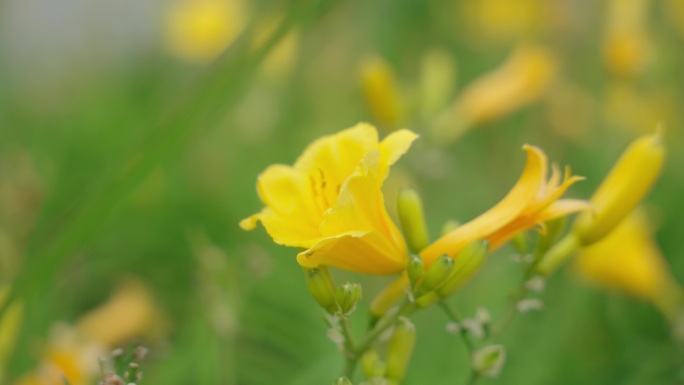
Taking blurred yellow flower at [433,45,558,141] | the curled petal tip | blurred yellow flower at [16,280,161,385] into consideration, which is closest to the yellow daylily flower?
the curled petal tip

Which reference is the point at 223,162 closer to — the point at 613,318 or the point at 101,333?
the point at 101,333

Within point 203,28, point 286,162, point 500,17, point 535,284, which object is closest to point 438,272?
point 535,284

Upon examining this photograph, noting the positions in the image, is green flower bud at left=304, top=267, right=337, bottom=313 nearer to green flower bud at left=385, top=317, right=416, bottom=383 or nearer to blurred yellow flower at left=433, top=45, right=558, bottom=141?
green flower bud at left=385, top=317, right=416, bottom=383

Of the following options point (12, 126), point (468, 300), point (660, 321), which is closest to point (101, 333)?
point (468, 300)

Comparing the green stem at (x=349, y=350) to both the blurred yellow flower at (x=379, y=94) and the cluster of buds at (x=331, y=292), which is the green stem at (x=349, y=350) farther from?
the blurred yellow flower at (x=379, y=94)

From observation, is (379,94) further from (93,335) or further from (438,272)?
(438,272)

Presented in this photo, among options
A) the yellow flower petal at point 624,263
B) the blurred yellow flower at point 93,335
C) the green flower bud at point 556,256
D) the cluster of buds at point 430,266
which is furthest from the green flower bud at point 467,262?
the yellow flower petal at point 624,263

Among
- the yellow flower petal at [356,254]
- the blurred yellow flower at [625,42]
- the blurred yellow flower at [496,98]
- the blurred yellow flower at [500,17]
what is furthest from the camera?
the blurred yellow flower at [500,17]
